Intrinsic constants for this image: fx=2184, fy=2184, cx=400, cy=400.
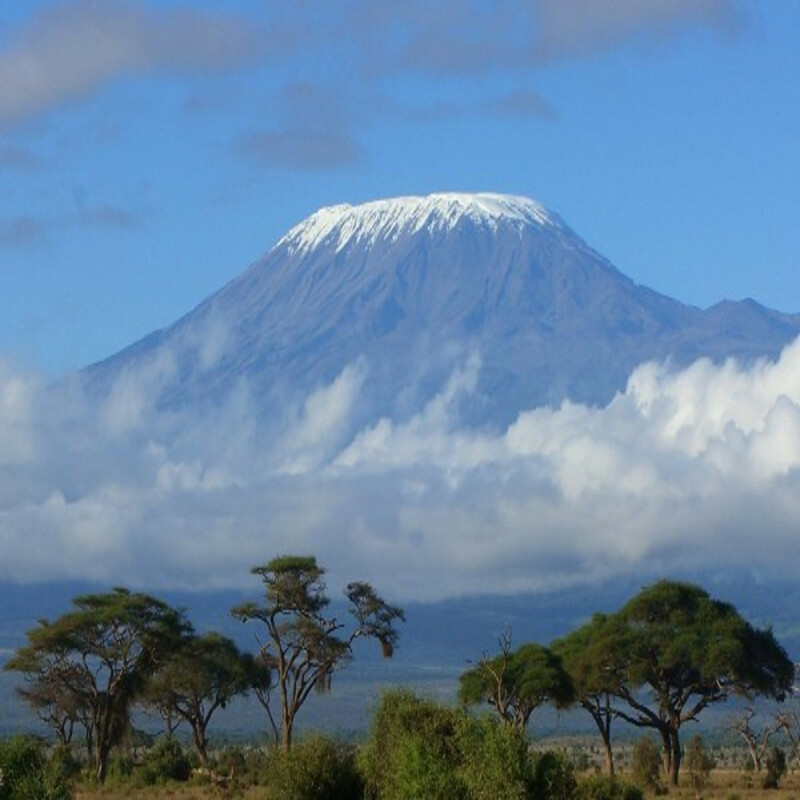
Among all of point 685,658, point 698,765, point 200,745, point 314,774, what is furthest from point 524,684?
point 314,774

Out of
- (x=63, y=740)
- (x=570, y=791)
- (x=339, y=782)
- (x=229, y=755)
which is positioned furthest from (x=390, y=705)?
(x=63, y=740)

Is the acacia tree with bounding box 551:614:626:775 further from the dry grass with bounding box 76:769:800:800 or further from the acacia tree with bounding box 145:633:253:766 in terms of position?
the acacia tree with bounding box 145:633:253:766

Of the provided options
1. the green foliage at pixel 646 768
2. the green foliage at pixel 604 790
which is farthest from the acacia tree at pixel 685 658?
the green foliage at pixel 604 790

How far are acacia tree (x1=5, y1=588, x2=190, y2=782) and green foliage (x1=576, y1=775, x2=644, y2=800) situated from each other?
32.5 metres

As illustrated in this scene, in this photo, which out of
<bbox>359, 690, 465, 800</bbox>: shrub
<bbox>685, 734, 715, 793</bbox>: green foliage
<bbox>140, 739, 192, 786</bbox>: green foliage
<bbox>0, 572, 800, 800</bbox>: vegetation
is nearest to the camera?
<bbox>359, 690, 465, 800</bbox>: shrub

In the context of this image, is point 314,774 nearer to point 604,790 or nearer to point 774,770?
point 604,790

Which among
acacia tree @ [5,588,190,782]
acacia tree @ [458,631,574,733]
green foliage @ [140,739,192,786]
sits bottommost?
green foliage @ [140,739,192,786]

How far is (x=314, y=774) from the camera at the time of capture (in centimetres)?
5478

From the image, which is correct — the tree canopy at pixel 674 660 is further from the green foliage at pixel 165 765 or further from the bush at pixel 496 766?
the bush at pixel 496 766

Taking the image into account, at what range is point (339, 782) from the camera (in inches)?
2178

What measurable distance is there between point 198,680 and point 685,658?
2034 centimetres

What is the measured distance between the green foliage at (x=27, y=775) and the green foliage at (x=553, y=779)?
11388mm

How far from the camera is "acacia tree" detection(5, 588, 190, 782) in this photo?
8669cm

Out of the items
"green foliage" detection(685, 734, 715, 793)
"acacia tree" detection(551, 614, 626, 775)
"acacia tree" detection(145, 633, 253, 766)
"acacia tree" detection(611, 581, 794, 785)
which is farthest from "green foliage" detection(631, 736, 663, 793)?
"acacia tree" detection(145, 633, 253, 766)
